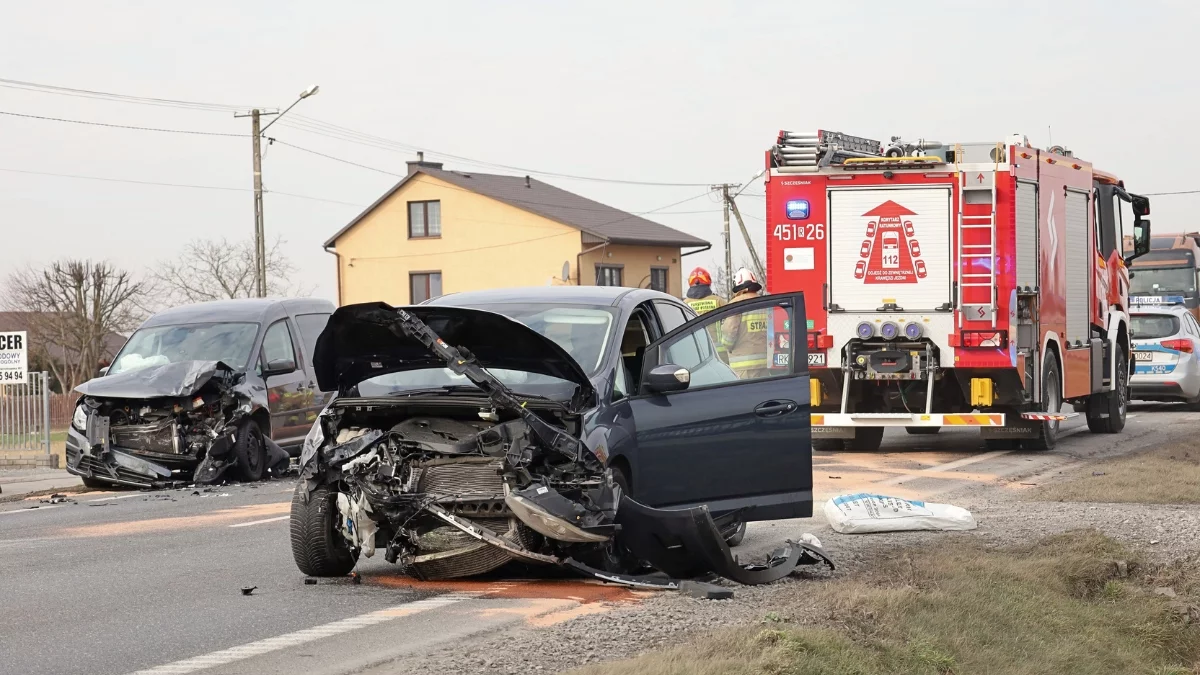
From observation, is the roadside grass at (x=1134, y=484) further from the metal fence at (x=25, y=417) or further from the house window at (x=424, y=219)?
the house window at (x=424, y=219)

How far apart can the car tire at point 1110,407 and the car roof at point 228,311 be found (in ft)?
33.2

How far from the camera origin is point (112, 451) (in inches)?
597

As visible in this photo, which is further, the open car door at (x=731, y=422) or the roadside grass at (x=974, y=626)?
the open car door at (x=731, y=422)

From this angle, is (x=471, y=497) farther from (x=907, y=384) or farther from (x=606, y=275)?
(x=606, y=275)

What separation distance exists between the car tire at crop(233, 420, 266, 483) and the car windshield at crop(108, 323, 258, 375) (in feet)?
2.29

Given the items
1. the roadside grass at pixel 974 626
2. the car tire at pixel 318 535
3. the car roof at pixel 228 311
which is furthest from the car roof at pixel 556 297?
the car roof at pixel 228 311

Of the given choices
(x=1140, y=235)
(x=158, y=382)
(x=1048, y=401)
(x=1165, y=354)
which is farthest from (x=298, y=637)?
(x=1165, y=354)

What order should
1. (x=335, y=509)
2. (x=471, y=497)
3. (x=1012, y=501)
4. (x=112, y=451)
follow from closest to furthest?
(x=471, y=497) → (x=335, y=509) → (x=1012, y=501) → (x=112, y=451)

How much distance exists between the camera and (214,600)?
7.70 metres

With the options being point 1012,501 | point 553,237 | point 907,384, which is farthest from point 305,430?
point 553,237

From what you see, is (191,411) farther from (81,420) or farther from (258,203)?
(258,203)

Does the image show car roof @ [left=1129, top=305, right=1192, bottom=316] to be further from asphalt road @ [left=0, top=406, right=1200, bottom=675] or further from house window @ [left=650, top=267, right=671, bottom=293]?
house window @ [left=650, top=267, right=671, bottom=293]

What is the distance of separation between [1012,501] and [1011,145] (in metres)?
5.26

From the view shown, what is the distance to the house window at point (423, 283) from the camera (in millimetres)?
59281
